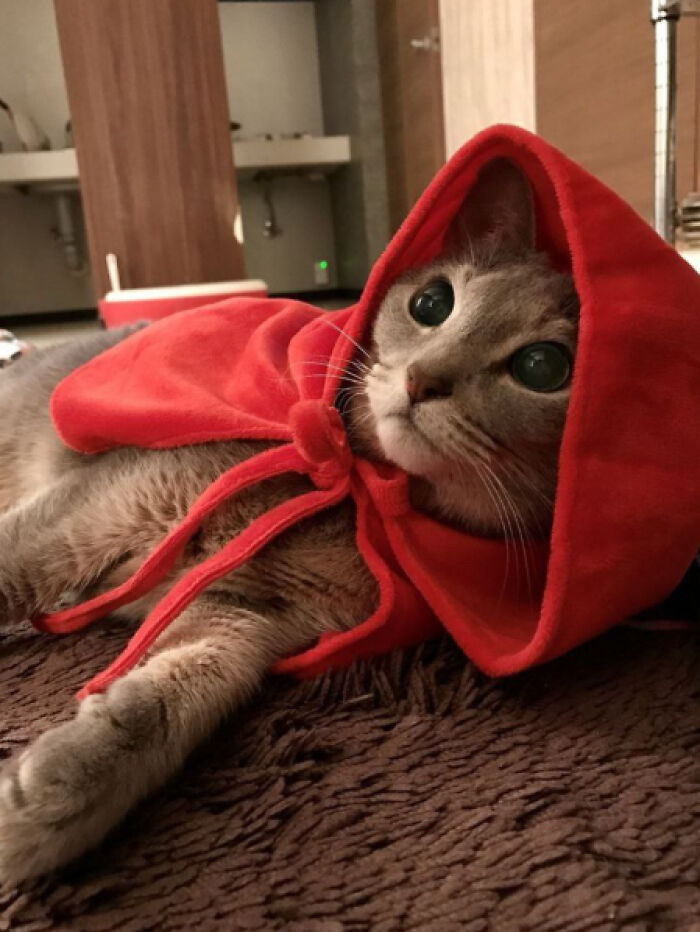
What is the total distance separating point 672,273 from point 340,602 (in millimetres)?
485

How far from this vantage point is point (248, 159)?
3.61 metres

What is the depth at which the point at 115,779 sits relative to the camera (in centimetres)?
62

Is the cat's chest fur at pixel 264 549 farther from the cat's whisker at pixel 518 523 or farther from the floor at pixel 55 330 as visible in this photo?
the floor at pixel 55 330

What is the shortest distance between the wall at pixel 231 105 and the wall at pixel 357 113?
5.2 inches

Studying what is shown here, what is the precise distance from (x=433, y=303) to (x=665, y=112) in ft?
2.75

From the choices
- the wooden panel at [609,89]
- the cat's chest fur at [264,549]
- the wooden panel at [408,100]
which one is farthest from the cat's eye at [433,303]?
the wooden panel at [408,100]

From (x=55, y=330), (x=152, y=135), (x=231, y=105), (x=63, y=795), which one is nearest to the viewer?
(x=63, y=795)

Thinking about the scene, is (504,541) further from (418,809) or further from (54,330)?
(54,330)

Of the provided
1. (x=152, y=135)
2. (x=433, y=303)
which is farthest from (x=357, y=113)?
(x=433, y=303)

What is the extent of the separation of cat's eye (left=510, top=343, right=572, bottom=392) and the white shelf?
3070mm

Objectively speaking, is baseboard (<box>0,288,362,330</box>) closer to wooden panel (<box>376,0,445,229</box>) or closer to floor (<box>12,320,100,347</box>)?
floor (<box>12,320,100,347</box>)

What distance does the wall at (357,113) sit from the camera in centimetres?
375

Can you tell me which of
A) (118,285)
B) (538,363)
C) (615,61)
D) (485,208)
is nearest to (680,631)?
(538,363)

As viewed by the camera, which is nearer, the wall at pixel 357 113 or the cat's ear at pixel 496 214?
the cat's ear at pixel 496 214
